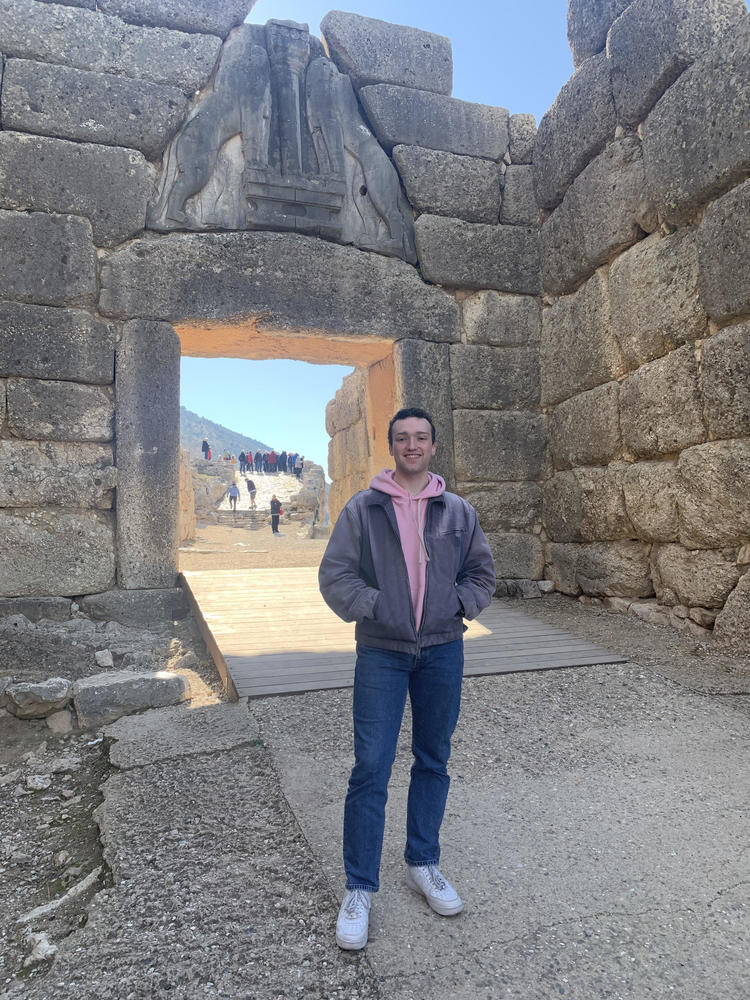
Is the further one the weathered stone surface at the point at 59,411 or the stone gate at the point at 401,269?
the weathered stone surface at the point at 59,411

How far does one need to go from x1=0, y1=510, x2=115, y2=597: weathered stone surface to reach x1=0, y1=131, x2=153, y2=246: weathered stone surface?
81.8 inches

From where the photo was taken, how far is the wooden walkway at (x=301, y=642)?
3664 millimetres

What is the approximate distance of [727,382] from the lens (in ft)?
13.3

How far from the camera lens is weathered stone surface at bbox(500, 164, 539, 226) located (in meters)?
6.19

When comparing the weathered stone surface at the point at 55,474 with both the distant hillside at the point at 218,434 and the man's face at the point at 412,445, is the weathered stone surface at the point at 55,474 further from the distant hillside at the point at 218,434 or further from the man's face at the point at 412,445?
the distant hillside at the point at 218,434

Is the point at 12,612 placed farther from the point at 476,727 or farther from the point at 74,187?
the point at 476,727

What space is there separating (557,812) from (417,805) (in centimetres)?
73

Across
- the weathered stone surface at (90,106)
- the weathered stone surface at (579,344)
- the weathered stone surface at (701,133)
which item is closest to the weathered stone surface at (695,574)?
the weathered stone surface at (579,344)

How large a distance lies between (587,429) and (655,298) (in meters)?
1.16

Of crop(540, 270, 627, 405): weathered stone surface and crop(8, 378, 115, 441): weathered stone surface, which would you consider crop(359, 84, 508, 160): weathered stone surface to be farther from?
crop(8, 378, 115, 441): weathered stone surface

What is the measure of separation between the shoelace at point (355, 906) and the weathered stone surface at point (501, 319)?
194 inches

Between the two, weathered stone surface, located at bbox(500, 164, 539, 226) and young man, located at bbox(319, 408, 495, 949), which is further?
weathered stone surface, located at bbox(500, 164, 539, 226)

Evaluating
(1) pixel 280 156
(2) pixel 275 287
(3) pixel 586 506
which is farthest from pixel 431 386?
(1) pixel 280 156

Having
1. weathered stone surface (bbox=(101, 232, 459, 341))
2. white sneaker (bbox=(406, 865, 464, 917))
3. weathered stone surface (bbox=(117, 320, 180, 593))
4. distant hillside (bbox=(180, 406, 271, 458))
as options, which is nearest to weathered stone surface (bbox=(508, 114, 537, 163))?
weathered stone surface (bbox=(101, 232, 459, 341))
